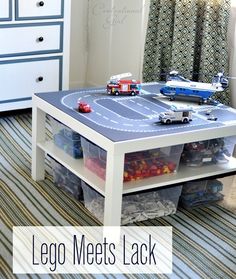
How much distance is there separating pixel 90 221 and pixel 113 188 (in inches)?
12.9

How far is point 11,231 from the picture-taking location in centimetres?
228

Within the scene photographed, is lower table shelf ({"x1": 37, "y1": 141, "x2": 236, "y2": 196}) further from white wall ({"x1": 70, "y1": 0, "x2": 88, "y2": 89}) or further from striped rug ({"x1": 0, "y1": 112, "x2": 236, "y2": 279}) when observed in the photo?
white wall ({"x1": 70, "y1": 0, "x2": 88, "y2": 89})

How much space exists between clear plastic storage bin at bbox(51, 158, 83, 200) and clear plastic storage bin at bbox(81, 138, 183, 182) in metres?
0.20

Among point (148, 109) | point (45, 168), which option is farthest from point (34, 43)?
point (148, 109)

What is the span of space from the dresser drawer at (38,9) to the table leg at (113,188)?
160 centimetres

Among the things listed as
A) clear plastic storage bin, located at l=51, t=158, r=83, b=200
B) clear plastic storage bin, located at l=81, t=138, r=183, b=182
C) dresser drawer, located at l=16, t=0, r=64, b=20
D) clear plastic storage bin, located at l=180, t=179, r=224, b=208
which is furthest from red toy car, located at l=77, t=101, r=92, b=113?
dresser drawer, located at l=16, t=0, r=64, b=20

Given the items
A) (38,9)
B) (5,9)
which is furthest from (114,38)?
(5,9)

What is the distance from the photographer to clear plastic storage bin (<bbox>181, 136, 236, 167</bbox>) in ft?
8.30

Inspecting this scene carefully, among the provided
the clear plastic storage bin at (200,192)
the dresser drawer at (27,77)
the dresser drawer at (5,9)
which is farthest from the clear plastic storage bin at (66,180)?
the dresser drawer at (5,9)

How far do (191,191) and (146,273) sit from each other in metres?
0.65

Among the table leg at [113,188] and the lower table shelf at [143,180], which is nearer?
the table leg at [113,188]

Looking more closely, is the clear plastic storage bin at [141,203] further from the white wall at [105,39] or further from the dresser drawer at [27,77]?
the white wall at [105,39]

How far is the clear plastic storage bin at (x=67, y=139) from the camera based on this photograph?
2.55 m

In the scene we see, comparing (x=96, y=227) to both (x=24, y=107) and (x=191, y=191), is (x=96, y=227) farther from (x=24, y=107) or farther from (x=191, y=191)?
(x=24, y=107)
